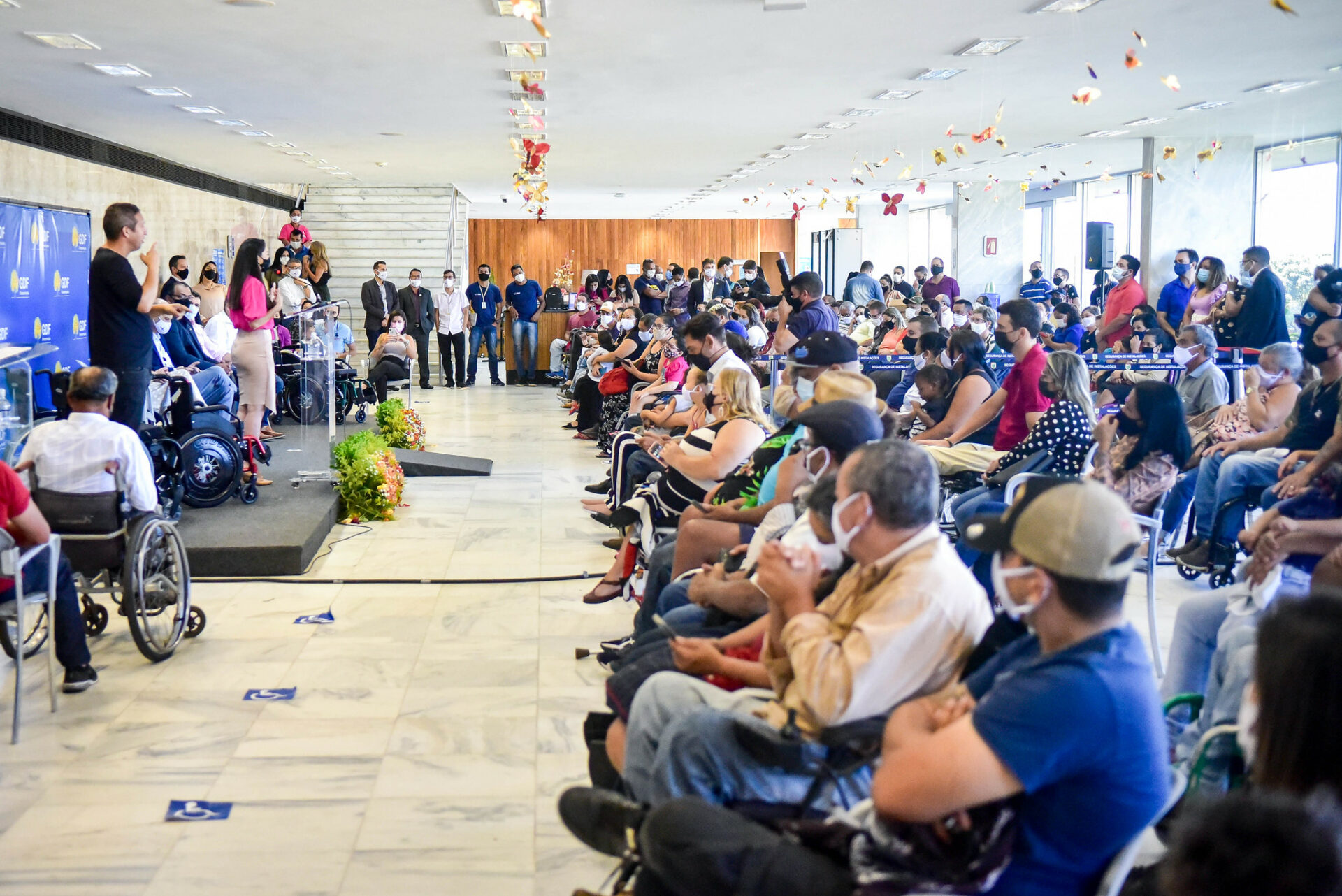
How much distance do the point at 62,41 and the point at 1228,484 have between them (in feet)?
24.2

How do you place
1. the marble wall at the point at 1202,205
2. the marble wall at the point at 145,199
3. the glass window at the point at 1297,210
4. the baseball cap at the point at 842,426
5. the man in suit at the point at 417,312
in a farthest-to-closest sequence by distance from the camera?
the man in suit at the point at 417,312, the marble wall at the point at 1202,205, the glass window at the point at 1297,210, the marble wall at the point at 145,199, the baseball cap at the point at 842,426

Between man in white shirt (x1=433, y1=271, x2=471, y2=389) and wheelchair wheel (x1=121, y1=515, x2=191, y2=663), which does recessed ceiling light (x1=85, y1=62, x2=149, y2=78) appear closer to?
wheelchair wheel (x1=121, y1=515, x2=191, y2=663)

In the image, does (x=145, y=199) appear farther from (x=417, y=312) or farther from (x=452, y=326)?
(x=452, y=326)

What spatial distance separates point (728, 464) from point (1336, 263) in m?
11.6

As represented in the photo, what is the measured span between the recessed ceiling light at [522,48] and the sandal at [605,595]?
398cm

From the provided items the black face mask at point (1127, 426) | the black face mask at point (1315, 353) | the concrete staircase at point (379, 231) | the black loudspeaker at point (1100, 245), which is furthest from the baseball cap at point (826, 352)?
the concrete staircase at point (379, 231)

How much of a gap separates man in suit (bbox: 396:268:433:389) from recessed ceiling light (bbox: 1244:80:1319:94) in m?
9.96

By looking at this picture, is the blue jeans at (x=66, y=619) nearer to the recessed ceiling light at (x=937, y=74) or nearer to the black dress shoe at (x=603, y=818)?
the black dress shoe at (x=603, y=818)

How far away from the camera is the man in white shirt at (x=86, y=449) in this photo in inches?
159

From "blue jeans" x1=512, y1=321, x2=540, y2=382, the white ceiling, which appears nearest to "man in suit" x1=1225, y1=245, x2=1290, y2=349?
the white ceiling

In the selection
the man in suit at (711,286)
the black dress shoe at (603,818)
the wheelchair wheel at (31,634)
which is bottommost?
the wheelchair wheel at (31,634)

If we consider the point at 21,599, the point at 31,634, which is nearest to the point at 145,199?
the point at 31,634

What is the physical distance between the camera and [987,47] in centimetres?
779

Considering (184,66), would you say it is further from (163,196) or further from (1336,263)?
(1336,263)
